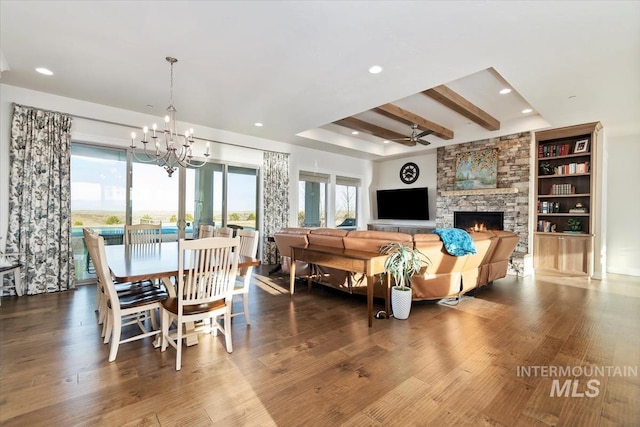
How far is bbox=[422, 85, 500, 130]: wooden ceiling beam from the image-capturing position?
443 cm

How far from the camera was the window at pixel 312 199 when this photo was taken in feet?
25.5

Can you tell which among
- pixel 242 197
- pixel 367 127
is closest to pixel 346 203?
pixel 367 127

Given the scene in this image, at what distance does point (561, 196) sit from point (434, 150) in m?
2.92

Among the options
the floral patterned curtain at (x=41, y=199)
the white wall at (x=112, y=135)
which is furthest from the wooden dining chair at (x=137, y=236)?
the white wall at (x=112, y=135)

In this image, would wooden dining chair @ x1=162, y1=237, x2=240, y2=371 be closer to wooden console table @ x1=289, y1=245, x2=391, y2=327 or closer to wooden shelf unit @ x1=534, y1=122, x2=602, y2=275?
wooden console table @ x1=289, y1=245, x2=391, y2=327

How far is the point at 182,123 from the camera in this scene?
18.2ft

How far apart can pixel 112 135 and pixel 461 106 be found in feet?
18.8

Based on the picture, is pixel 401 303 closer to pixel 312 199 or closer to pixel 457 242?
pixel 457 242

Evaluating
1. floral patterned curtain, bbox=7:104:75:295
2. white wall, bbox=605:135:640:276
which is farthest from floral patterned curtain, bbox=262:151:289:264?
white wall, bbox=605:135:640:276

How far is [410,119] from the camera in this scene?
563 cm

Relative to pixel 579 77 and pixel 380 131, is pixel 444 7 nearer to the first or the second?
pixel 579 77

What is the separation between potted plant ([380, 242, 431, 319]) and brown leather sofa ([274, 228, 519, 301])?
0.19 meters

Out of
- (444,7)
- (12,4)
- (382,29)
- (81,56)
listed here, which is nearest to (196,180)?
(81,56)

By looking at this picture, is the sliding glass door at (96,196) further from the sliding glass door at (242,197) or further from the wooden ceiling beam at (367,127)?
the wooden ceiling beam at (367,127)
